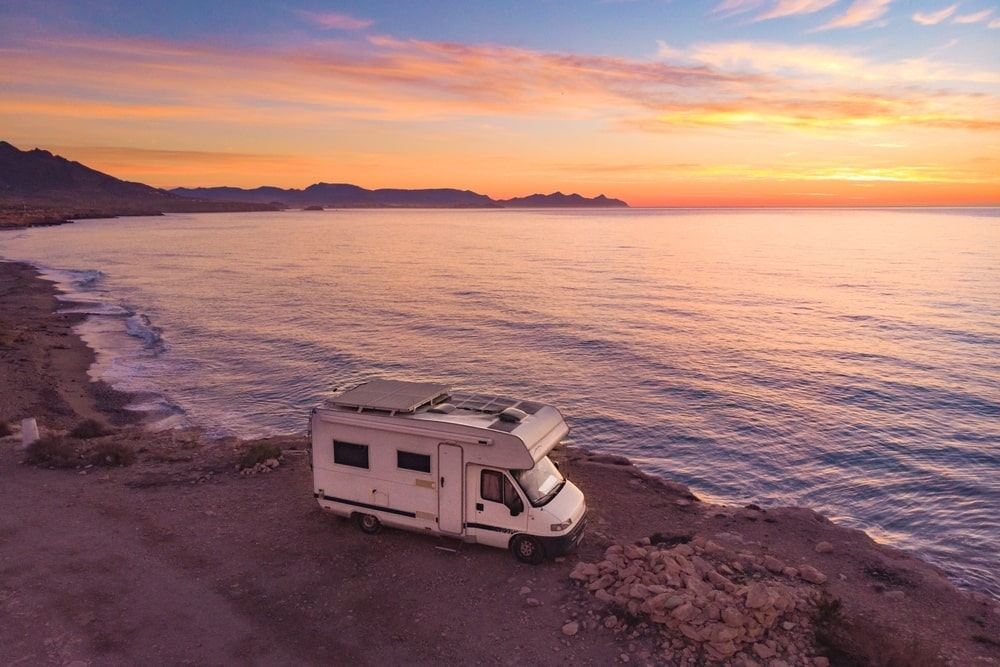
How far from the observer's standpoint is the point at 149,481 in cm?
1738

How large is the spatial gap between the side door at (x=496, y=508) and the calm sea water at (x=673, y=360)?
6804 mm

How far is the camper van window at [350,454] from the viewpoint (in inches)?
551

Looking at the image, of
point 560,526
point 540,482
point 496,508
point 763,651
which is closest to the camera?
point 763,651

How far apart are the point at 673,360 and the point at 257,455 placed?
25273mm

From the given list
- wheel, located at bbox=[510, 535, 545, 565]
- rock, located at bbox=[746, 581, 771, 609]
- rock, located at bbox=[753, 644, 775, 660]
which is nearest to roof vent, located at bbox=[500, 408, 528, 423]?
wheel, located at bbox=[510, 535, 545, 565]

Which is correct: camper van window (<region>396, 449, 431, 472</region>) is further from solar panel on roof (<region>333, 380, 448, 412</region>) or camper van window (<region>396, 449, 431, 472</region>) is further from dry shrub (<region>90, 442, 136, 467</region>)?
dry shrub (<region>90, 442, 136, 467</region>)

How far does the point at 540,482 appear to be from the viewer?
528 inches

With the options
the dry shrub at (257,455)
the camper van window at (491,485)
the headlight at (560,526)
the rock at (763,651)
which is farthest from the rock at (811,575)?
the dry shrub at (257,455)

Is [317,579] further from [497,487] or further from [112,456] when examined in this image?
[112,456]

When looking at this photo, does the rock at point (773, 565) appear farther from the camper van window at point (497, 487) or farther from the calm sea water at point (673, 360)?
the calm sea water at point (673, 360)

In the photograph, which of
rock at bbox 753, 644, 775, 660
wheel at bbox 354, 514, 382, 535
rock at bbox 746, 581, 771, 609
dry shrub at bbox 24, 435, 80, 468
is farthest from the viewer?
dry shrub at bbox 24, 435, 80, 468

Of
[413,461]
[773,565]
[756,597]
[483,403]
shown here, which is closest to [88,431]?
[413,461]

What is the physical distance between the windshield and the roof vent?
3.42 feet

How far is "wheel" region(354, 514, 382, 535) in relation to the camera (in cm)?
1430
